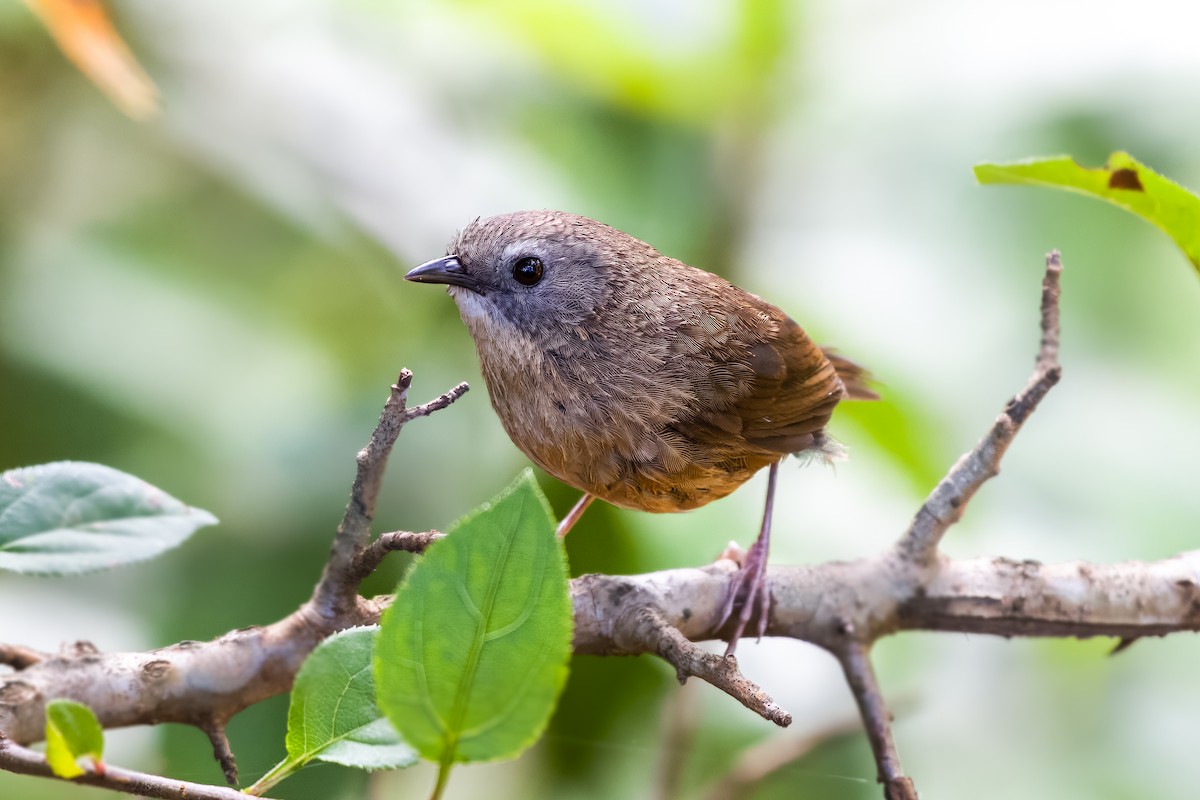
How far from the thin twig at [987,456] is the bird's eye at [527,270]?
0.51 meters

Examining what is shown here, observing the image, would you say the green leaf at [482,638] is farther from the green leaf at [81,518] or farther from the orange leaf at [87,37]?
the orange leaf at [87,37]

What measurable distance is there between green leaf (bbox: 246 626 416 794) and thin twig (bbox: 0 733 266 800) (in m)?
0.05

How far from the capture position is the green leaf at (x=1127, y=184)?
1.00 meters

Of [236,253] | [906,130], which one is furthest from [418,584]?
[906,130]

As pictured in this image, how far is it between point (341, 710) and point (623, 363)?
60 centimetres

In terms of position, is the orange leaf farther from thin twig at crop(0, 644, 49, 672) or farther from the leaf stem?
the leaf stem

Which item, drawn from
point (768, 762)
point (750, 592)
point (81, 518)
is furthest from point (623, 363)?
point (81, 518)

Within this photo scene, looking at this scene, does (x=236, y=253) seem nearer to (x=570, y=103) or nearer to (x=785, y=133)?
(x=570, y=103)

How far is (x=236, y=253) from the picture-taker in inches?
81.0

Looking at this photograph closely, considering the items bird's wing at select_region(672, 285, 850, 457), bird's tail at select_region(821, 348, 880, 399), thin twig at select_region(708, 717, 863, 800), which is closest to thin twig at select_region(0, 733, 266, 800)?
bird's wing at select_region(672, 285, 850, 457)

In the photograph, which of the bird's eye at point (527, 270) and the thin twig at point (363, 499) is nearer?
the thin twig at point (363, 499)

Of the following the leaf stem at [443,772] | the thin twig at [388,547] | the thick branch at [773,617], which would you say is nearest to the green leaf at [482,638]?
the leaf stem at [443,772]

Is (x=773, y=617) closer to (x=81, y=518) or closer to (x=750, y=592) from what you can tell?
(x=750, y=592)

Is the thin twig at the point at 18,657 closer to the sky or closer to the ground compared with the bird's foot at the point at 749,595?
closer to the sky
